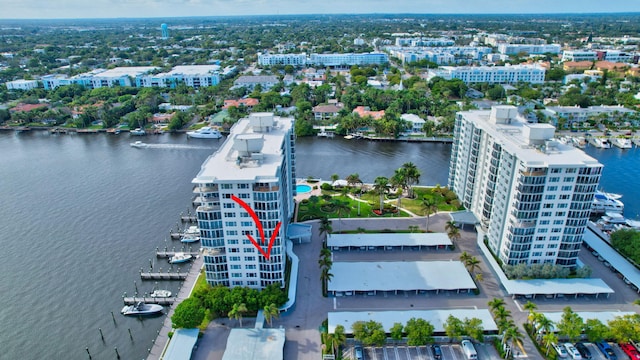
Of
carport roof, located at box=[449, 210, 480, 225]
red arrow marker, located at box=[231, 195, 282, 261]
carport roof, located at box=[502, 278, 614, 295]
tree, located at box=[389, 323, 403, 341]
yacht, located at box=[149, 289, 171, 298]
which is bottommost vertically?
yacht, located at box=[149, 289, 171, 298]

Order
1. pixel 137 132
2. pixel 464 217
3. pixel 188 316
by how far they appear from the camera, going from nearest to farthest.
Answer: pixel 188 316
pixel 464 217
pixel 137 132

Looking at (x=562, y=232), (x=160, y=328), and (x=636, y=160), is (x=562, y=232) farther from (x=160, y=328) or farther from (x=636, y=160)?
A: (x=636, y=160)

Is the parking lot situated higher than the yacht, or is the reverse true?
the parking lot

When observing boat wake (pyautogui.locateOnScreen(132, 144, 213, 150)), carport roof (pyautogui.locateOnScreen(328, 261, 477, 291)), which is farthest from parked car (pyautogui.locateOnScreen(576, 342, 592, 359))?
boat wake (pyautogui.locateOnScreen(132, 144, 213, 150))

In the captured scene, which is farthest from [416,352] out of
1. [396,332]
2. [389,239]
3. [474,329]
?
[389,239]

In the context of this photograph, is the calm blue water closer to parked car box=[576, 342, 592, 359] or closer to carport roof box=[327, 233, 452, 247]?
carport roof box=[327, 233, 452, 247]

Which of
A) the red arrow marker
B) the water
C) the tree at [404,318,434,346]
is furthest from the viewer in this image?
the water

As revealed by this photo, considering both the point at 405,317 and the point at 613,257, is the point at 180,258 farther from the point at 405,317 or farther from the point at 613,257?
the point at 613,257

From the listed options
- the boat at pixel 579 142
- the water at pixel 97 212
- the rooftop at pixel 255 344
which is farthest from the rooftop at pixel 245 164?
the boat at pixel 579 142
